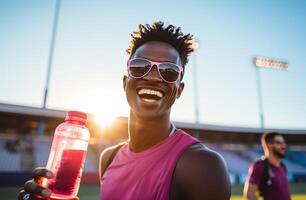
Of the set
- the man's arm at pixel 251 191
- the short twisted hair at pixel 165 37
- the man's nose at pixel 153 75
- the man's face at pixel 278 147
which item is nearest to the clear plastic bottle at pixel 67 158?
the man's nose at pixel 153 75

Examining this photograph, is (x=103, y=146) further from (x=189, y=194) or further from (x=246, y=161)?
(x=189, y=194)

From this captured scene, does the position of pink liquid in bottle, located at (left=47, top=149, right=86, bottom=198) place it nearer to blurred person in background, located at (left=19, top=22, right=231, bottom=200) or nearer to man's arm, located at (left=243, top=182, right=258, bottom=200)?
blurred person in background, located at (left=19, top=22, right=231, bottom=200)

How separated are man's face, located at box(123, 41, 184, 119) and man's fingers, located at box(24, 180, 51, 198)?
34.2 inches

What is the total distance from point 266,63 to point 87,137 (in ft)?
122

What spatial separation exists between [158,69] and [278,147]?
442 centimetres

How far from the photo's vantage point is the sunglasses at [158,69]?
209 cm

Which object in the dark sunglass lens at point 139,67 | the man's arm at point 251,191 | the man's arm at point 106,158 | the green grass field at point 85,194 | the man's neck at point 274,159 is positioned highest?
the dark sunglass lens at point 139,67

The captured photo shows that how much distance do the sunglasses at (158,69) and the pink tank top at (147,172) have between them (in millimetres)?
445

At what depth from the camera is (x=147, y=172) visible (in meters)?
1.93

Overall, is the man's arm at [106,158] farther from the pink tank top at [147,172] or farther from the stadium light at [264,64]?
the stadium light at [264,64]

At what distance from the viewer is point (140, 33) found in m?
2.54

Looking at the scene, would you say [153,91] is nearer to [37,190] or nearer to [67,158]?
[67,158]

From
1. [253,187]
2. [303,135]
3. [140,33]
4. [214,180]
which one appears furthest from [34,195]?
[303,135]

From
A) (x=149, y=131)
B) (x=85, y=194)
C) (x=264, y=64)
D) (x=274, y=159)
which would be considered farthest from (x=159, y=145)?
(x=264, y=64)
